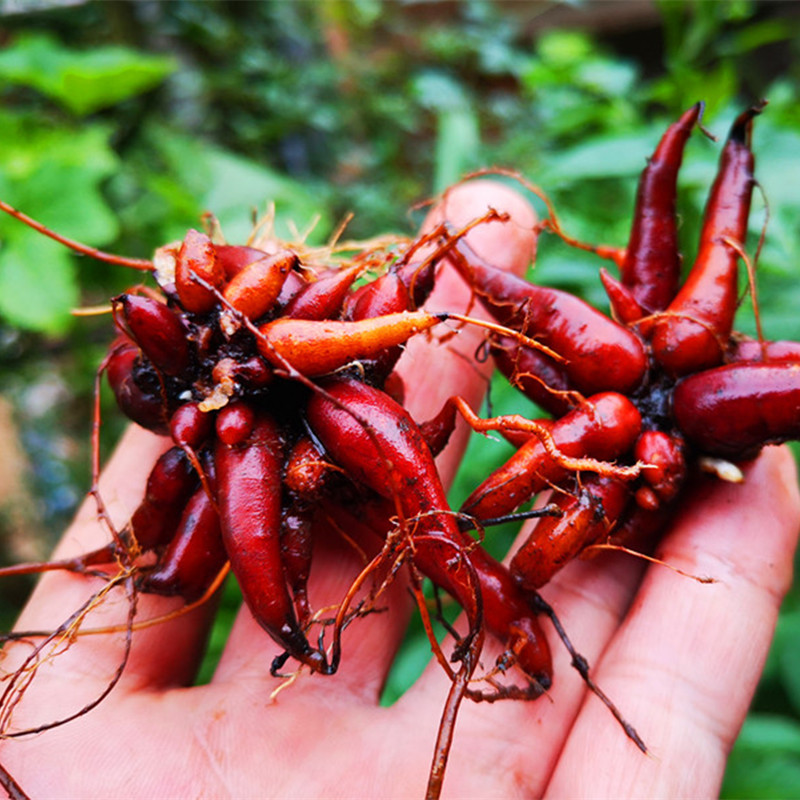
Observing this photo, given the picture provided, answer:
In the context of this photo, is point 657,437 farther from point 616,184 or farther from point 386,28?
point 386,28

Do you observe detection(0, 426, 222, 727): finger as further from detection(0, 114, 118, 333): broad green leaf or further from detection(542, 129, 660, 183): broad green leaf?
detection(542, 129, 660, 183): broad green leaf

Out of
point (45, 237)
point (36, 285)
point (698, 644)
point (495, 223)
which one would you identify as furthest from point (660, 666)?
point (45, 237)

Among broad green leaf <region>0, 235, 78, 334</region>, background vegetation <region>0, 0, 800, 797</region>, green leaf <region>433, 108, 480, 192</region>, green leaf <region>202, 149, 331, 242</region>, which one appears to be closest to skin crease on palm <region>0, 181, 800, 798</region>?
background vegetation <region>0, 0, 800, 797</region>

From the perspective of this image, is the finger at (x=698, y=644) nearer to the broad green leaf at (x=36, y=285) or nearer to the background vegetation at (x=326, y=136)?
the background vegetation at (x=326, y=136)

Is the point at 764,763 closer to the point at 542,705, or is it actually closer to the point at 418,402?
the point at 542,705

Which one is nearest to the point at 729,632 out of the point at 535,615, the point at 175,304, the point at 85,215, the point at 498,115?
the point at 535,615

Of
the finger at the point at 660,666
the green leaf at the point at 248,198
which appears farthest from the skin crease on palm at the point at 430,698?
the green leaf at the point at 248,198

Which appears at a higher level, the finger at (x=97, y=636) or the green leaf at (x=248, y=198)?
the green leaf at (x=248, y=198)
